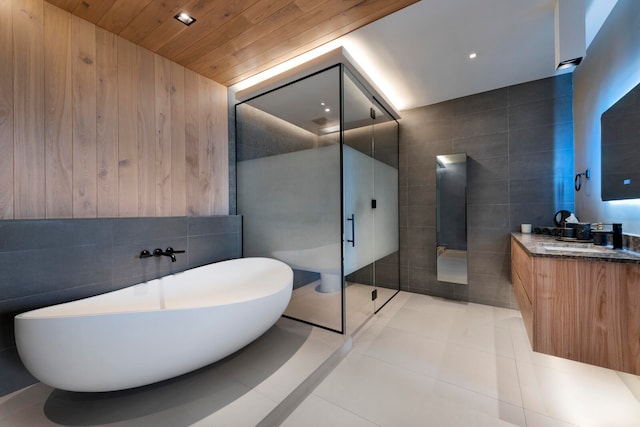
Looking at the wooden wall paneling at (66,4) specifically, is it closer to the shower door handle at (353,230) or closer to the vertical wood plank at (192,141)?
the vertical wood plank at (192,141)

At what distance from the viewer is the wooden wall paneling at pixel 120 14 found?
1.62 meters

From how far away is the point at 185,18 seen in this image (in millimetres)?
1752

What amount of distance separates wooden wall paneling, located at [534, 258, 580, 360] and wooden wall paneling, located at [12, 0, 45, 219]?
10.0 feet

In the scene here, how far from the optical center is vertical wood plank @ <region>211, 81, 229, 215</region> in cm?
260

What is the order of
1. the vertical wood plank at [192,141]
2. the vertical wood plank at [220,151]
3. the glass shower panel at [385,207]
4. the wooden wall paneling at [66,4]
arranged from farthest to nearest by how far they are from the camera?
the glass shower panel at [385,207] < the vertical wood plank at [220,151] < the vertical wood plank at [192,141] < the wooden wall paneling at [66,4]

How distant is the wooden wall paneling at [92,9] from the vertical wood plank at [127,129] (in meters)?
0.20

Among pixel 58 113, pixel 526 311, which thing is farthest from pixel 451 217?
pixel 58 113

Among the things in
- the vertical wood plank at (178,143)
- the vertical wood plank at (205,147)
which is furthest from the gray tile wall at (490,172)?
the vertical wood plank at (178,143)

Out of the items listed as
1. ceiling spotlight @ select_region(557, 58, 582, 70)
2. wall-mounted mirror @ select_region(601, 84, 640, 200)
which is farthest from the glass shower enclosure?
wall-mounted mirror @ select_region(601, 84, 640, 200)

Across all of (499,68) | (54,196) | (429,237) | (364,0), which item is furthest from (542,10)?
(54,196)

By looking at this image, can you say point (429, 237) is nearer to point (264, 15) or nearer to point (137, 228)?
point (264, 15)

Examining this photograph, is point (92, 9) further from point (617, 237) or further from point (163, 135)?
point (617, 237)

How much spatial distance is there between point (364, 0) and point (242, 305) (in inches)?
82.8

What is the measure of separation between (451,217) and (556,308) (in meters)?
1.80
